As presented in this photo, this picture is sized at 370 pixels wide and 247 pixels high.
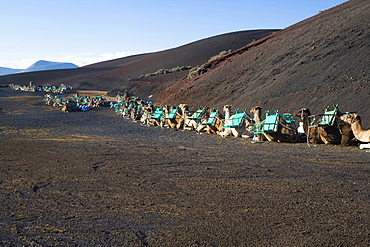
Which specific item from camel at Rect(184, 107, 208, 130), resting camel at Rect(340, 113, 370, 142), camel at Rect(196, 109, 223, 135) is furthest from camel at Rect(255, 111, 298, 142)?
camel at Rect(184, 107, 208, 130)

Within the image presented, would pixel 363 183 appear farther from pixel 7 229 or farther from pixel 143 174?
pixel 7 229

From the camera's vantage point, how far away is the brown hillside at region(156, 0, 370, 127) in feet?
78.5

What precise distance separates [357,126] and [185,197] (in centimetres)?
835

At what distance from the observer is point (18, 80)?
13238cm

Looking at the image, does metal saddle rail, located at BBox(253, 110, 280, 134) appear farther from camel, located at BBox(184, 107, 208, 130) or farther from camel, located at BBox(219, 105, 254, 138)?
camel, located at BBox(184, 107, 208, 130)

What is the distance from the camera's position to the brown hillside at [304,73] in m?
23.9

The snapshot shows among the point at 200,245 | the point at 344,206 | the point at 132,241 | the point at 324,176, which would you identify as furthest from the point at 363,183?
the point at 132,241

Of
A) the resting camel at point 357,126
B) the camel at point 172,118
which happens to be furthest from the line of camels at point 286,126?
the camel at point 172,118

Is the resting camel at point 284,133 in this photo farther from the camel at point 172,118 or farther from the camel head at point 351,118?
the camel at point 172,118

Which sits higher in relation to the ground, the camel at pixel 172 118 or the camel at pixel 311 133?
the camel at pixel 311 133

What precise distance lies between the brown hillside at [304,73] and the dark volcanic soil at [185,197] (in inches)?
397

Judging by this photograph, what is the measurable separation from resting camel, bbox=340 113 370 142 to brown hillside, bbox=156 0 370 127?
197 inches

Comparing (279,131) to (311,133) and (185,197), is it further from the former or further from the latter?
(185,197)

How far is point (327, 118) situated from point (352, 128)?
119cm
